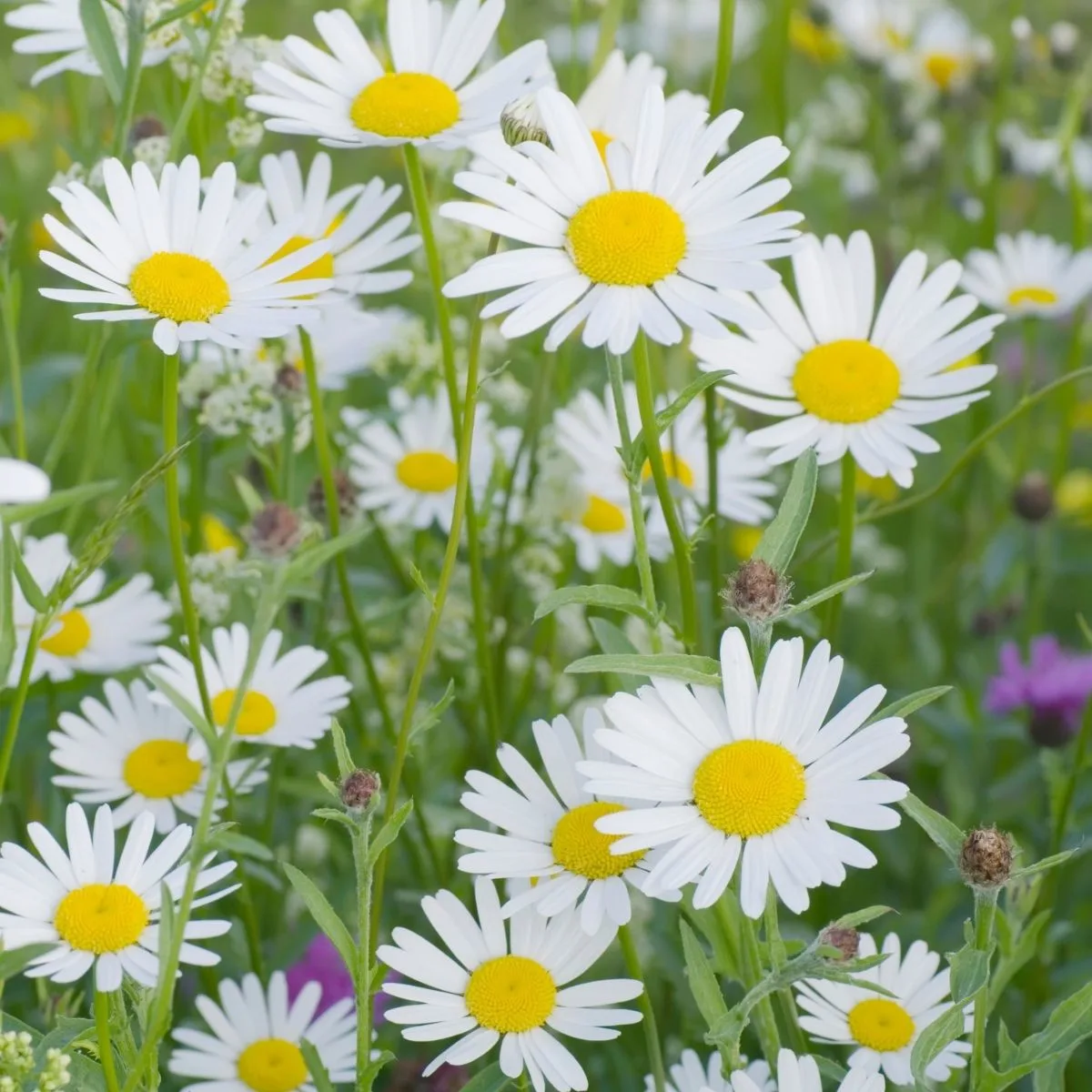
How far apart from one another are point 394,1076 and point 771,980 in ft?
1.93

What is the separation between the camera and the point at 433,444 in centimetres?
196

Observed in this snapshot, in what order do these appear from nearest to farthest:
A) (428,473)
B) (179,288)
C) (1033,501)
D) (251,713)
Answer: (179,288) < (251,713) < (428,473) < (1033,501)

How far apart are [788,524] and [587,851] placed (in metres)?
0.26

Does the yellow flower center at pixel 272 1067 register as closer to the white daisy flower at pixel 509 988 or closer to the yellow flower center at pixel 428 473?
the white daisy flower at pixel 509 988

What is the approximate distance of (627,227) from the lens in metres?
1.17

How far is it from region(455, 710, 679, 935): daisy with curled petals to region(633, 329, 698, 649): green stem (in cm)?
15

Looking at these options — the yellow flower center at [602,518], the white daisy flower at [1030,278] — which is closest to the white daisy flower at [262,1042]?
the yellow flower center at [602,518]

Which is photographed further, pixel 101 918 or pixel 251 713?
pixel 251 713

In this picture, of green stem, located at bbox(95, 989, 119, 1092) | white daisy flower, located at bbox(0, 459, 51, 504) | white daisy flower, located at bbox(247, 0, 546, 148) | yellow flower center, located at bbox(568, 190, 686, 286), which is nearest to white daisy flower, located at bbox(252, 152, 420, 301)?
white daisy flower, located at bbox(247, 0, 546, 148)

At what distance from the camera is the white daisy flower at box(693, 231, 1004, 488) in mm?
1354

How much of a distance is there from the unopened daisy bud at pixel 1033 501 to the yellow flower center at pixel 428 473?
2.45 feet

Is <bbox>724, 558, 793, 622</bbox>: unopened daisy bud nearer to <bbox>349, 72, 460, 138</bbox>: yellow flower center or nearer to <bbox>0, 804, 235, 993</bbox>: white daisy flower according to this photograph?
<bbox>0, 804, 235, 993</bbox>: white daisy flower

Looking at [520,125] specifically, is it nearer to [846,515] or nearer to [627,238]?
[627,238]

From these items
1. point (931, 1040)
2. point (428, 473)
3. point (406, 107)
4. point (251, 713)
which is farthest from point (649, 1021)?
point (428, 473)
